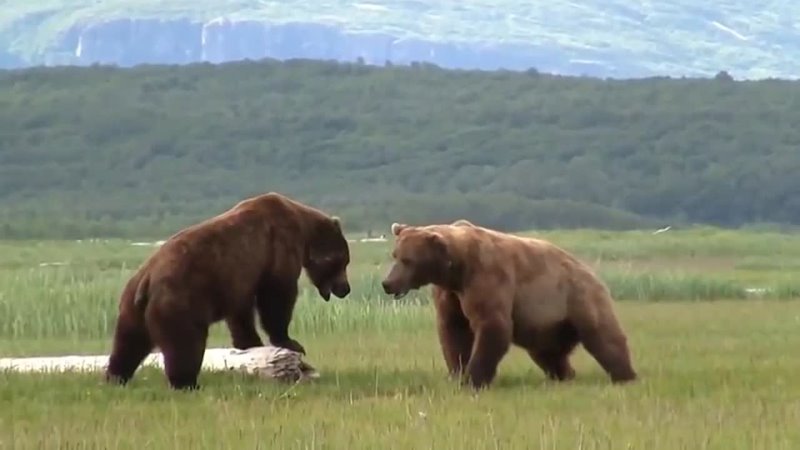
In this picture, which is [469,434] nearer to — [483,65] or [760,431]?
[760,431]

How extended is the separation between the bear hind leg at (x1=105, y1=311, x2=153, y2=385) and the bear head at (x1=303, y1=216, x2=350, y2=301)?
137 centimetres

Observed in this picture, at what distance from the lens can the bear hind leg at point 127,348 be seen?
9.88m

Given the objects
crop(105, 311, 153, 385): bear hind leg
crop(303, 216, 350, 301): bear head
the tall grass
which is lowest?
the tall grass

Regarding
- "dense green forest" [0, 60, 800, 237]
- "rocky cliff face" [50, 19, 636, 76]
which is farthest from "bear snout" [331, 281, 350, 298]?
"rocky cliff face" [50, 19, 636, 76]

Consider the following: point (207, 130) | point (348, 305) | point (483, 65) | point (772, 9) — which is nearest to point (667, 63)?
point (483, 65)

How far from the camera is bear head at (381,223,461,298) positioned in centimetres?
1027

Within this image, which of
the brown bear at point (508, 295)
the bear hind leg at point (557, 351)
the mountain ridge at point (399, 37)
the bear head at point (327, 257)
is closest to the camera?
the brown bear at point (508, 295)

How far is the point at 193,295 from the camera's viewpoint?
974 cm

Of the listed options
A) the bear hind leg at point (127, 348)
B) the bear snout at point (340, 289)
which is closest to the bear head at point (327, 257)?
the bear snout at point (340, 289)

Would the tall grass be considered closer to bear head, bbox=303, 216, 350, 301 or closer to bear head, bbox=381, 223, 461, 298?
bear head, bbox=303, 216, 350, 301

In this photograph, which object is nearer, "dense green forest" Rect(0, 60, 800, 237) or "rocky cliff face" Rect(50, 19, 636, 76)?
"dense green forest" Rect(0, 60, 800, 237)

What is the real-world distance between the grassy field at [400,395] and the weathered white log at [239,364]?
170 mm

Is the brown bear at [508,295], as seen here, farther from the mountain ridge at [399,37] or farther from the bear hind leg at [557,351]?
the mountain ridge at [399,37]

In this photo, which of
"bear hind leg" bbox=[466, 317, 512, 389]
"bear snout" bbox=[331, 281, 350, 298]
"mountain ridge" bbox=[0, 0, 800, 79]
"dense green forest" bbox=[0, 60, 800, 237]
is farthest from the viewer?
"mountain ridge" bbox=[0, 0, 800, 79]
